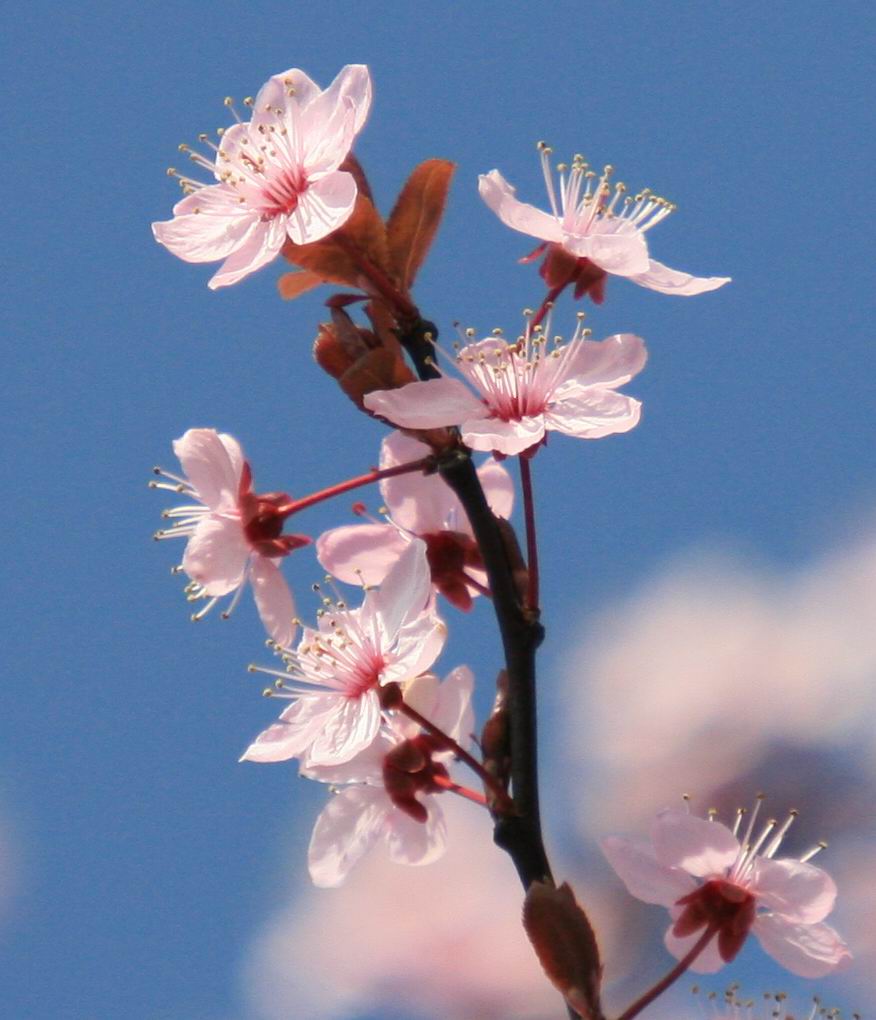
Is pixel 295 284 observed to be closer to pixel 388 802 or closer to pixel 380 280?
pixel 380 280

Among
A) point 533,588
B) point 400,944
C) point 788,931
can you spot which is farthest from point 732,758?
point 533,588

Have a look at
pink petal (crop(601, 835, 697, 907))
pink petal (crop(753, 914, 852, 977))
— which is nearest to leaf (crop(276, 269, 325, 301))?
pink petal (crop(601, 835, 697, 907))

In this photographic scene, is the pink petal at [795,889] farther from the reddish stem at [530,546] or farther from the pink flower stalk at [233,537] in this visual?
the pink flower stalk at [233,537]

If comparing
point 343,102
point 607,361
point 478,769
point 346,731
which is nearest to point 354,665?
point 346,731

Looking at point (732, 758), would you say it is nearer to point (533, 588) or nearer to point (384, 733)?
point (384, 733)

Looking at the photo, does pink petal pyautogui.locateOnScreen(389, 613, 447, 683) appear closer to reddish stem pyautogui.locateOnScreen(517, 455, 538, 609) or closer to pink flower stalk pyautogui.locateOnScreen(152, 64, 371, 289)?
reddish stem pyautogui.locateOnScreen(517, 455, 538, 609)

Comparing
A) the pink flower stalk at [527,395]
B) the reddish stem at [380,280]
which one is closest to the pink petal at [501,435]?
the pink flower stalk at [527,395]

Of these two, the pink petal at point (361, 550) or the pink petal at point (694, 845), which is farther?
the pink petal at point (361, 550)

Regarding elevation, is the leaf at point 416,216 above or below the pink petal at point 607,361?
above

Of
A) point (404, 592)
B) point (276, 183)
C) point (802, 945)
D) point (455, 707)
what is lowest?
point (802, 945)
